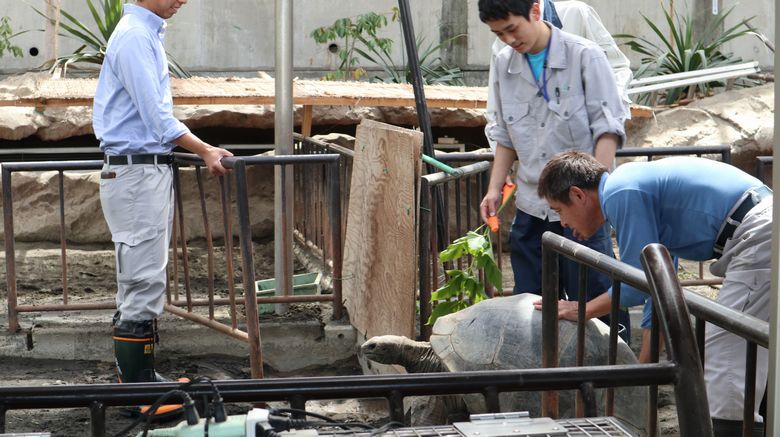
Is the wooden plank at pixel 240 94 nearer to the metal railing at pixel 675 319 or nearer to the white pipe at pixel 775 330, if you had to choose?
the metal railing at pixel 675 319

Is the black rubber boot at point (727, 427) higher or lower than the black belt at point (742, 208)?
lower

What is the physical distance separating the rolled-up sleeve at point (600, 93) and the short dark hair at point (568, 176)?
796 millimetres

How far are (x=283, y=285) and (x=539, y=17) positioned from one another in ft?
7.83

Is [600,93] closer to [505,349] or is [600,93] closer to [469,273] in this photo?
[469,273]

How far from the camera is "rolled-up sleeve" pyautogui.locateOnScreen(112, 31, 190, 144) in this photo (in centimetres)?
438

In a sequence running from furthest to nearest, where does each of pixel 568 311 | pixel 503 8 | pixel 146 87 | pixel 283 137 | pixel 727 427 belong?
pixel 283 137
pixel 146 87
pixel 503 8
pixel 568 311
pixel 727 427

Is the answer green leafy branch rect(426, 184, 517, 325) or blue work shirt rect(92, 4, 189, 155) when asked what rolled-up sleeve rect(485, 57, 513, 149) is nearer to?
green leafy branch rect(426, 184, 517, 325)

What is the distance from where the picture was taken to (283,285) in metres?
5.81

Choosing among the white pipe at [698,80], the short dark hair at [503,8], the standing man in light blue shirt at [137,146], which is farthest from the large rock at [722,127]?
the standing man in light blue shirt at [137,146]

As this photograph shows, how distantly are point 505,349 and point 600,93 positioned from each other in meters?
1.15

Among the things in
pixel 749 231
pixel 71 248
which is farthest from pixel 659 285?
pixel 71 248

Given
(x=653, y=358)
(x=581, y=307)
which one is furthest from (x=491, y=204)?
(x=653, y=358)

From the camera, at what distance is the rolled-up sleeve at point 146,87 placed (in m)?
4.38

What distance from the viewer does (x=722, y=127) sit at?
8.17m
